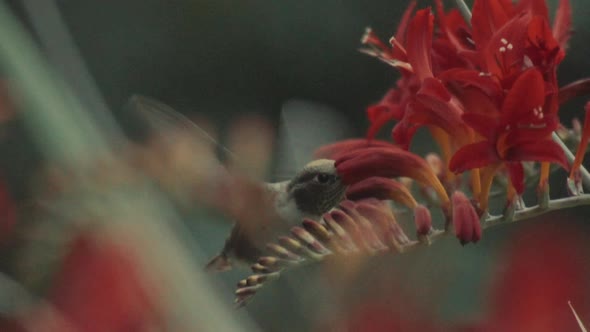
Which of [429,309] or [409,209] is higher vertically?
[409,209]

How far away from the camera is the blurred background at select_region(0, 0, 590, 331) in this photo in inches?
25.0

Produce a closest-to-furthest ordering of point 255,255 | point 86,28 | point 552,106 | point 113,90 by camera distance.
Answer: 1. point 552,106
2. point 255,255
3. point 113,90
4. point 86,28

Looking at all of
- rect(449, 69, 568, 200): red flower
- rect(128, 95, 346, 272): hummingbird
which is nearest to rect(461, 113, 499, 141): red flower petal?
rect(449, 69, 568, 200): red flower

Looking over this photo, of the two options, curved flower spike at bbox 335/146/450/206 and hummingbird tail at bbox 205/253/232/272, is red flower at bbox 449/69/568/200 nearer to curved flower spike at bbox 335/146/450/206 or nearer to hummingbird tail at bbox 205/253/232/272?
curved flower spike at bbox 335/146/450/206

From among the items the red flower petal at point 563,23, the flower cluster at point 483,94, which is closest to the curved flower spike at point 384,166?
the flower cluster at point 483,94

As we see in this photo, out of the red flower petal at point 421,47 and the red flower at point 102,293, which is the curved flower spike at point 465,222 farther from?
the red flower at point 102,293

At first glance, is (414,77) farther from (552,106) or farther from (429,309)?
(429,309)

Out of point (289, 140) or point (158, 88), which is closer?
point (289, 140)

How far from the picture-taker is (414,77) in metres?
0.51

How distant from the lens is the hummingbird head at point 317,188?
54 cm

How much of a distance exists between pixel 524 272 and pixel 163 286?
0.25m

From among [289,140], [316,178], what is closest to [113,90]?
[289,140]

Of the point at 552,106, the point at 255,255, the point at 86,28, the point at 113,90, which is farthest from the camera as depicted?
the point at 86,28

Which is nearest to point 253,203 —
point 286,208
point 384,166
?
point 286,208
